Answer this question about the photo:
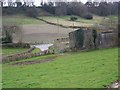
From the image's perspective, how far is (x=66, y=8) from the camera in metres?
59.6

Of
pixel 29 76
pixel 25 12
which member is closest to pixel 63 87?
pixel 29 76

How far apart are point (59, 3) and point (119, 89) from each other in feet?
176

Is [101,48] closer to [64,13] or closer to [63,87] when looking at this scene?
[63,87]

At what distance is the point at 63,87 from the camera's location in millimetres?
13875

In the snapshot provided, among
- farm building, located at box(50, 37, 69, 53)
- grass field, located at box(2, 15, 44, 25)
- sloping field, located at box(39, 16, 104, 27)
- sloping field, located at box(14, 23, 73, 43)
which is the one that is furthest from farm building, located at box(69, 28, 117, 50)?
sloping field, located at box(14, 23, 73, 43)

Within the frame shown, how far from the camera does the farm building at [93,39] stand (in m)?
33.5

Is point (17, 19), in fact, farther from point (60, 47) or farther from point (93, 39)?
point (93, 39)

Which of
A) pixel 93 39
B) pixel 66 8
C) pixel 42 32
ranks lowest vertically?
pixel 42 32

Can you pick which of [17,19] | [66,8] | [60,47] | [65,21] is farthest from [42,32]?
[60,47]

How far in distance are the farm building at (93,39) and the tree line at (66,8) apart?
685 cm

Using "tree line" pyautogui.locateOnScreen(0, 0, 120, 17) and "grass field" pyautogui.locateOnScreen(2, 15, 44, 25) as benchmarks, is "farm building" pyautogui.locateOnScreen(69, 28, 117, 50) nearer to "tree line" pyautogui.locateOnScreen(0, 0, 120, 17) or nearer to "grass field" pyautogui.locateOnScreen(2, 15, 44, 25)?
"tree line" pyautogui.locateOnScreen(0, 0, 120, 17)

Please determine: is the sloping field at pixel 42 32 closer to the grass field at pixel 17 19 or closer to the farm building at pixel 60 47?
the grass field at pixel 17 19

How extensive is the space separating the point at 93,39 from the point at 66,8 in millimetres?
26953

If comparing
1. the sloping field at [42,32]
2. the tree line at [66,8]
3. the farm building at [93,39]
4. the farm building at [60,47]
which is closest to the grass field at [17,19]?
the tree line at [66,8]
